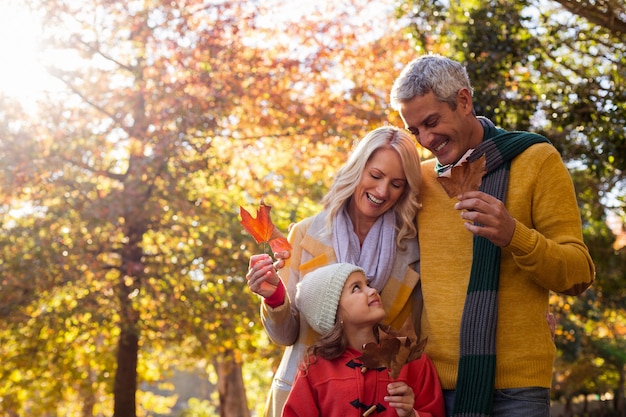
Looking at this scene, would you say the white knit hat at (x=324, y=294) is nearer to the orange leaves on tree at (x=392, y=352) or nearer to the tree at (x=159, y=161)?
the orange leaves on tree at (x=392, y=352)

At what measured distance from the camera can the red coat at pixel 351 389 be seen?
2.91m

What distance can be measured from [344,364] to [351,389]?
117 mm

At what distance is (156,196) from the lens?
10594 mm

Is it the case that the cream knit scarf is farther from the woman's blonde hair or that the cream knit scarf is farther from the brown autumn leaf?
the brown autumn leaf

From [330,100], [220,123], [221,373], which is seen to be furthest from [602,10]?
[221,373]

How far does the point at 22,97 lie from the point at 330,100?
13.4ft

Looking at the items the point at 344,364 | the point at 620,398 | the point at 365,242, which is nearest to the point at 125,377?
the point at 365,242

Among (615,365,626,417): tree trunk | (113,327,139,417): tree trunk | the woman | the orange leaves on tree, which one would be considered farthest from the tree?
(615,365,626,417): tree trunk

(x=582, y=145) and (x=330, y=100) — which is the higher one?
(x=330, y=100)

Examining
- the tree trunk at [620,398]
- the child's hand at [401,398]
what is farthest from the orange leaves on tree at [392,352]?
the tree trunk at [620,398]

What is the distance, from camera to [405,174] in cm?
329

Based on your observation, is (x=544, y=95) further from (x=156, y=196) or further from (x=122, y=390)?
(x=122, y=390)

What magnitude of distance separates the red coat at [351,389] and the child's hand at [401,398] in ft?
0.49

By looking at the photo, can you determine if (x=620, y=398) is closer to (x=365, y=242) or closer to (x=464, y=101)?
(x=365, y=242)
